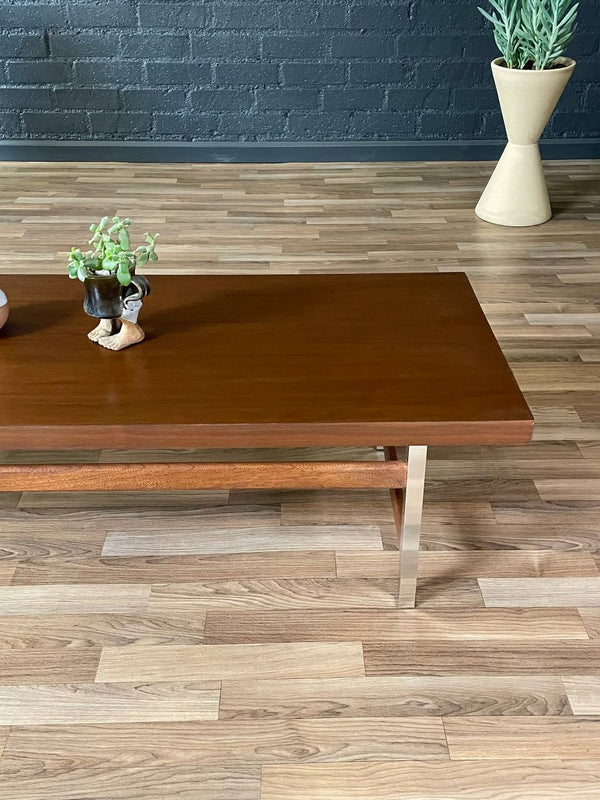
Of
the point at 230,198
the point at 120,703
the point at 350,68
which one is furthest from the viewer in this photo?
the point at 350,68

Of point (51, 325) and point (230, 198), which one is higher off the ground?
point (51, 325)

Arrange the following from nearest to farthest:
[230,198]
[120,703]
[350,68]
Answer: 1. [120,703]
2. [230,198]
3. [350,68]

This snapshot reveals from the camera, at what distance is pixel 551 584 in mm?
1480

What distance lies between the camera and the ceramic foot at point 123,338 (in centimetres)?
142

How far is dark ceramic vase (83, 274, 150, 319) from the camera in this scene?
138cm

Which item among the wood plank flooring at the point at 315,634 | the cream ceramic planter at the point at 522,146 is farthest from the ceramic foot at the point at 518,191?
the wood plank flooring at the point at 315,634

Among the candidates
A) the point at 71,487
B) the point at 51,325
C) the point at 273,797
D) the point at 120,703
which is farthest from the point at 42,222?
the point at 273,797

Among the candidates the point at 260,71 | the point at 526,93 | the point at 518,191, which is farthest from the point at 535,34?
the point at 260,71

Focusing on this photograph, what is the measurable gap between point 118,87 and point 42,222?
35.5 inches

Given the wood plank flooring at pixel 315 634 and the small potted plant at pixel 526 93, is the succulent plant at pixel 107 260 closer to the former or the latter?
the wood plank flooring at pixel 315 634

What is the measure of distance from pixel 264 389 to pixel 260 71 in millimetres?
2715

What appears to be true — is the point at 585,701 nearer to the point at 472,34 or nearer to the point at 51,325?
the point at 51,325

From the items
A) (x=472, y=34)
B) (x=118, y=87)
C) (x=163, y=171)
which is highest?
(x=472, y=34)

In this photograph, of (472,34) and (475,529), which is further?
(472,34)
